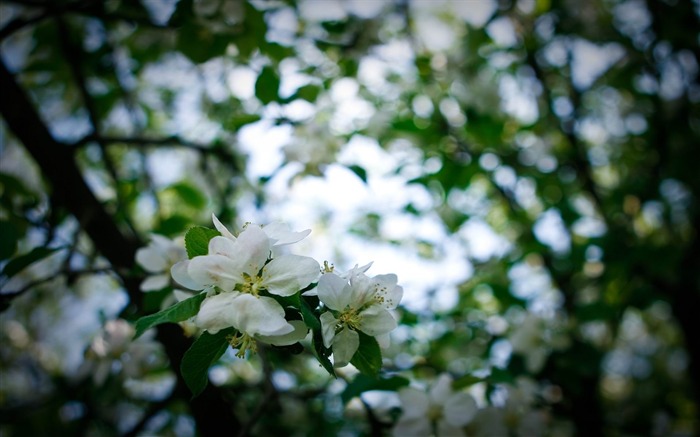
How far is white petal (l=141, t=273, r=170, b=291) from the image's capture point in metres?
1.42

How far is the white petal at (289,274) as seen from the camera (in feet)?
2.98

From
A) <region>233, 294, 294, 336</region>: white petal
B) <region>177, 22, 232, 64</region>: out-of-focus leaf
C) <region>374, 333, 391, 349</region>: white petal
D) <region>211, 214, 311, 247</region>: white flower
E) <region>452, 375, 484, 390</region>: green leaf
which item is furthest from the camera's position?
<region>177, 22, 232, 64</region>: out-of-focus leaf

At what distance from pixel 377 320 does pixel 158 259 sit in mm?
Answer: 754

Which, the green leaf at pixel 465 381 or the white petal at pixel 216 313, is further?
the green leaf at pixel 465 381

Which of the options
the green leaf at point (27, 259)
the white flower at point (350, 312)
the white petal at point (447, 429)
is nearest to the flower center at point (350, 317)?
the white flower at point (350, 312)

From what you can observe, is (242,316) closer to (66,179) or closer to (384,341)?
(384,341)

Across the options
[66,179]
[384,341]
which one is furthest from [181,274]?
[66,179]

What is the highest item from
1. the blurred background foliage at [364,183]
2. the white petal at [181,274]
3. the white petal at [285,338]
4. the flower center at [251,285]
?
the flower center at [251,285]

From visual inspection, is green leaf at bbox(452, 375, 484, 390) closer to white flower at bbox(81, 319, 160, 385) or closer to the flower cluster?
the flower cluster

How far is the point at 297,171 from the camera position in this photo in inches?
70.6

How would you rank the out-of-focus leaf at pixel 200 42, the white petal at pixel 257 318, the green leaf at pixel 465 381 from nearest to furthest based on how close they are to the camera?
the white petal at pixel 257 318 < the green leaf at pixel 465 381 < the out-of-focus leaf at pixel 200 42

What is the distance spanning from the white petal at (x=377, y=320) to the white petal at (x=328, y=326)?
0.07 metres

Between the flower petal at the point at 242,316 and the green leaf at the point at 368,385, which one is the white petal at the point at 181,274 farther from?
the green leaf at the point at 368,385

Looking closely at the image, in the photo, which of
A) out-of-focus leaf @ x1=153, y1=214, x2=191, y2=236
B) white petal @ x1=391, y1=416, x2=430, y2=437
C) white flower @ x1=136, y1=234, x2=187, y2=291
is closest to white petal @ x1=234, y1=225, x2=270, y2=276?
white flower @ x1=136, y1=234, x2=187, y2=291
